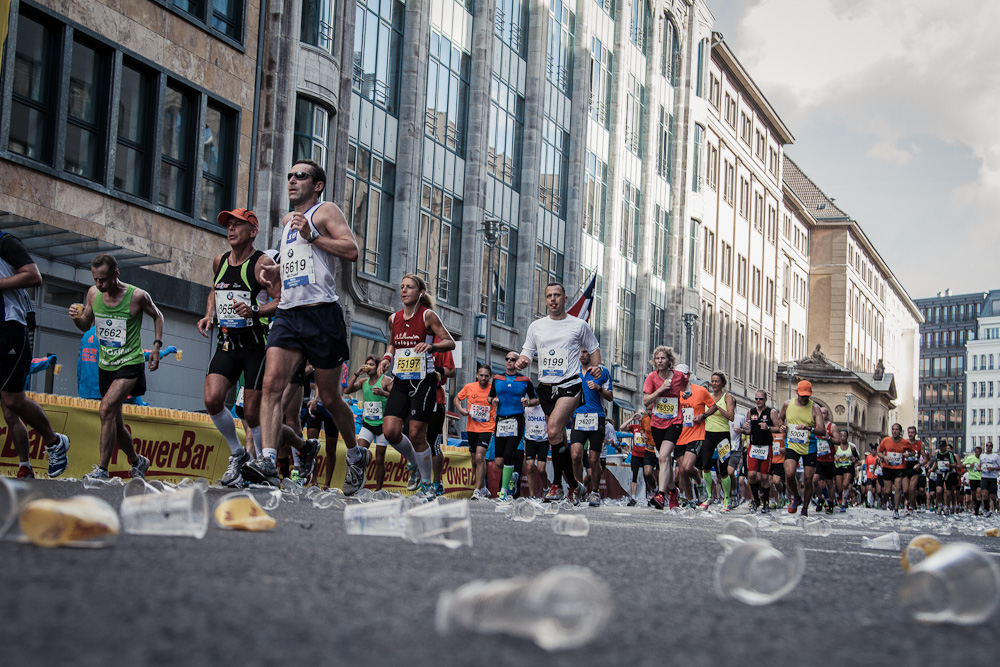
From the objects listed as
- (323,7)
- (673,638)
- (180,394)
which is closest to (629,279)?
(323,7)

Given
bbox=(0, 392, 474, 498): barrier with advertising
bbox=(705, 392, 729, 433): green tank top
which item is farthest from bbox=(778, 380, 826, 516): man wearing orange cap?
bbox=(0, 392, 474, 498): barrier with advertising

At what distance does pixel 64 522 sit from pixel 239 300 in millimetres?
5880

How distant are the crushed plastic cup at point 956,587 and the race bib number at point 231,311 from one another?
7145 mm

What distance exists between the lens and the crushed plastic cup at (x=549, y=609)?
211 centimetres

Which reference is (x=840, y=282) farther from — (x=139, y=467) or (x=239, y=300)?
(x=239, y=300)

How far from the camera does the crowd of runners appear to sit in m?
8.52

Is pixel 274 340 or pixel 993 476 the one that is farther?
pixel 993 476

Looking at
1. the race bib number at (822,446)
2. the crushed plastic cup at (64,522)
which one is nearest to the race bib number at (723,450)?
the race bib number at (822,446)

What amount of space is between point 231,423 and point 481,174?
25.4 metres

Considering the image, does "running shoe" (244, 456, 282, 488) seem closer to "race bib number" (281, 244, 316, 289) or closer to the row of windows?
"race bib number" (281, 244, 316, 289)

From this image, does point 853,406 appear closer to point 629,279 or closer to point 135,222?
point 629,279

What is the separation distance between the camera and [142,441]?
12281 millimetres

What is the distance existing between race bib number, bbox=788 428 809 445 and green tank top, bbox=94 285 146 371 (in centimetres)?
1020

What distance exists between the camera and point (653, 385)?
14531 mm
